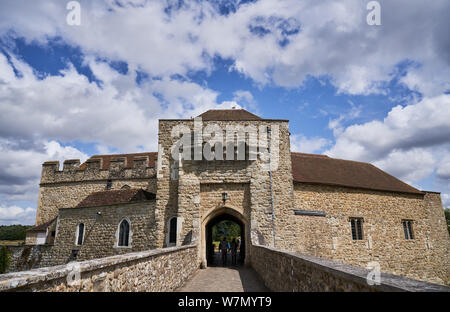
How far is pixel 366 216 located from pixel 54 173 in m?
27.7

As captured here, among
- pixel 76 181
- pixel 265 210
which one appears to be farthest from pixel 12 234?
pixel 265 210

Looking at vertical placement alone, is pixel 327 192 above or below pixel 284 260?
above

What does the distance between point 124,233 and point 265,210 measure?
8.25 meters

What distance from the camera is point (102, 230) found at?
16062 millimetres

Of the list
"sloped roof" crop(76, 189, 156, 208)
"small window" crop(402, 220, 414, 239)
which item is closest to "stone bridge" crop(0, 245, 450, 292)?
"sloped roof" crop(76, 189, 156, 208)

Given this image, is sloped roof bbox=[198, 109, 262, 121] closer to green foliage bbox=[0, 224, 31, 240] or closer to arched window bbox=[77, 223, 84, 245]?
arched window bbox=[77, 223, 84, 245]

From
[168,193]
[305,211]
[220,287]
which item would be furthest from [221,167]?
[220,287]

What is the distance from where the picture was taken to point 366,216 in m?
16.8

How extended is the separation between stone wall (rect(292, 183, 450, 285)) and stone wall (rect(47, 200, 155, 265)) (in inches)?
325

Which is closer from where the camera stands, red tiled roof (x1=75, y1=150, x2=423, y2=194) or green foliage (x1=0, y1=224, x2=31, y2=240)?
red tiled roof (x1=75, y1=150, x2=423, y2=194)

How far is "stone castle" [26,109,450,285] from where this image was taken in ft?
44.1

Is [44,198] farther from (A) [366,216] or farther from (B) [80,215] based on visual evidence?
(A) [366,216]

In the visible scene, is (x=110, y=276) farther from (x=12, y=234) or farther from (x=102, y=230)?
(x=12, y=234)

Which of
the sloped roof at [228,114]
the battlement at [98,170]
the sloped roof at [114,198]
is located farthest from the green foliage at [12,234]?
the sloped roof at [228,114]
